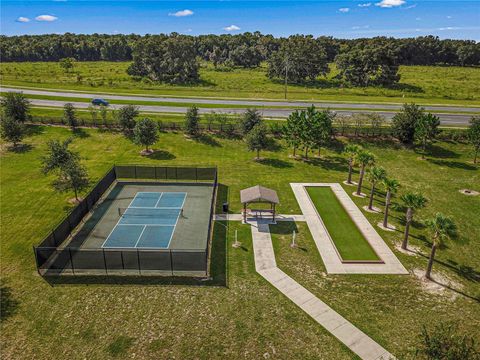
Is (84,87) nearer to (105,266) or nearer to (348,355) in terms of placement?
(105,266)

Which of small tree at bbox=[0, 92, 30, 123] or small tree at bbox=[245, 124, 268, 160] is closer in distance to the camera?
small tree at bbox=[245, 124, 268, 160]

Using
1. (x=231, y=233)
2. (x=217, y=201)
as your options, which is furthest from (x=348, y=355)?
(x=217, y=201)

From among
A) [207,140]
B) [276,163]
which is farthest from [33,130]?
[276,163]

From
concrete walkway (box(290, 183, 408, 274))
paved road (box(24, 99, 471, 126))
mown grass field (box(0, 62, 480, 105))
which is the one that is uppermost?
mown grass field (box(0, 62, 480, 105))

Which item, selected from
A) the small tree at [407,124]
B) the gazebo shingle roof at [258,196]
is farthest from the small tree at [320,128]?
the gazebo shingle roof at [258,196]

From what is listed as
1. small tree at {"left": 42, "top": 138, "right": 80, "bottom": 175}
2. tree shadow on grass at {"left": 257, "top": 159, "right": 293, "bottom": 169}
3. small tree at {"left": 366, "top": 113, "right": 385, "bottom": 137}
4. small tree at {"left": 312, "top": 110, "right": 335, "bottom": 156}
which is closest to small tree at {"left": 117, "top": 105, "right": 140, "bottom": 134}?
small tree at {"left": 42, "top": 138, "right": 80, "bottom": 175}

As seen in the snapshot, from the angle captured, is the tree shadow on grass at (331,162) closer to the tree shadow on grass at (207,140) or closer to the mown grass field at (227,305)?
the mown grass field at (227,305)

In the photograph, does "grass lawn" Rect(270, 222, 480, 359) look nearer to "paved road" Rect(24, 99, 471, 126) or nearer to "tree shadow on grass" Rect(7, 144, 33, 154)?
"tree shadow on grass" Rect(7, 144, 33, 154)
